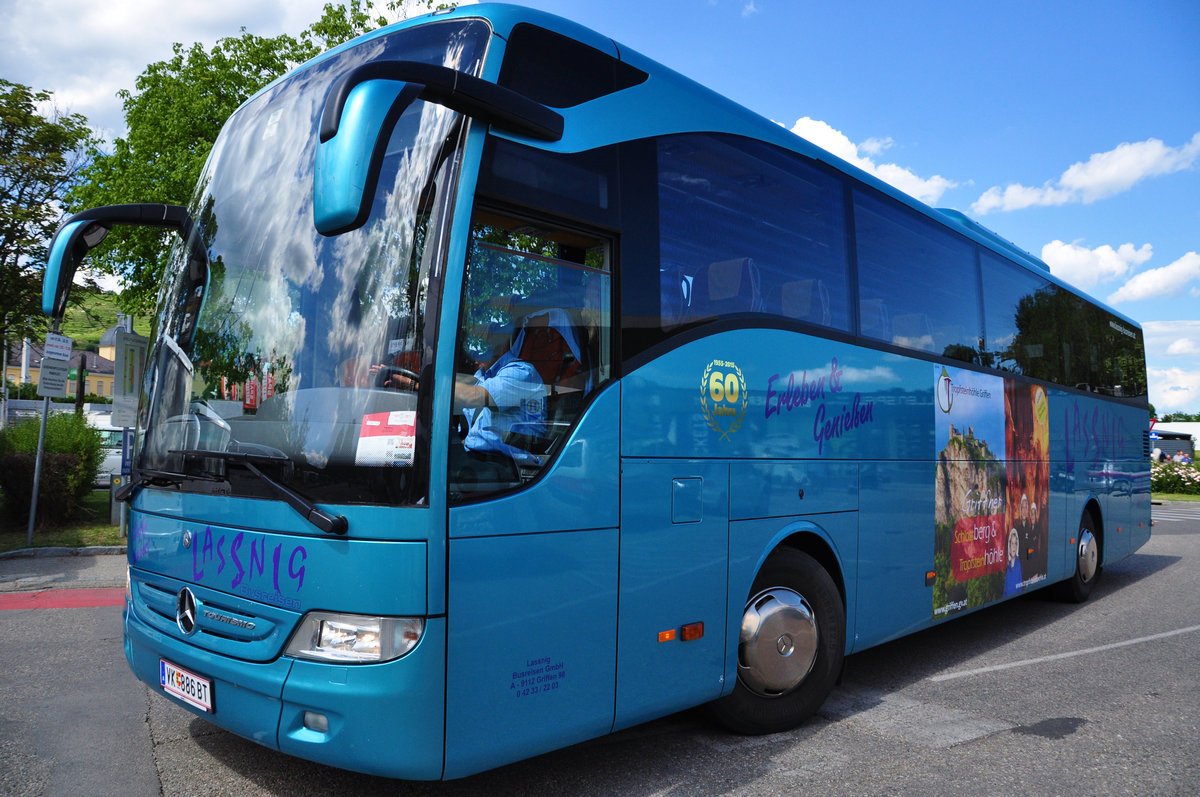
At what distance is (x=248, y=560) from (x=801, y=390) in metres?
3.15

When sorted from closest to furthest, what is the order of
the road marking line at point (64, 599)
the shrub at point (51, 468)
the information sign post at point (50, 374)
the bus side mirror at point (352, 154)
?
the bus side mirror at point (352, 154), the road marking line at point (64, 599), the information sign post at point (50, 374), the shrub at point (51, 468)

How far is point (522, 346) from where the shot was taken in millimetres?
3504

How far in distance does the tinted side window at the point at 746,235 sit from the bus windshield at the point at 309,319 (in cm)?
133

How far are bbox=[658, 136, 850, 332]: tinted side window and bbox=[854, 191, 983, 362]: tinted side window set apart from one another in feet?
1.18

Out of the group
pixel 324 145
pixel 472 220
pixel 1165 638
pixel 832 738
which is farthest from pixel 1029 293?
pixel 324 145

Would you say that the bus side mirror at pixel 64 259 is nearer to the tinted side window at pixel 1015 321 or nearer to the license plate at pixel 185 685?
the license plate at pixel 185 685

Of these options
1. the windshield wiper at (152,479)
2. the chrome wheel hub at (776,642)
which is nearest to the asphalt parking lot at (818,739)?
the chrome wheel hub at (776,642)

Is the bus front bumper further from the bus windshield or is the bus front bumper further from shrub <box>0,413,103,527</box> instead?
shrub <box>0,413,103,527</box>

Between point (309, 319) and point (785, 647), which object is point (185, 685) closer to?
point (309, 319)

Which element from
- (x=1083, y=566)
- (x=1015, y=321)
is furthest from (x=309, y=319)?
(x=1083, y=566)

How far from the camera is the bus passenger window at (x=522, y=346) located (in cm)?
325

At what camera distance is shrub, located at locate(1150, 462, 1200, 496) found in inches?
1379

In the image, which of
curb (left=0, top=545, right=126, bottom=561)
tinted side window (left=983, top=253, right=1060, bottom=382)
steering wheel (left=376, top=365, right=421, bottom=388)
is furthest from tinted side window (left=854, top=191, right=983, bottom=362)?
curb (left=0, top=545, right=126, bottom=561)

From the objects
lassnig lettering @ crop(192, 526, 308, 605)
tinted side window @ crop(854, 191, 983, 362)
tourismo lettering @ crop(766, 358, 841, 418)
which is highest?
tinted side window @ crop(854, 191, 983, 362)
